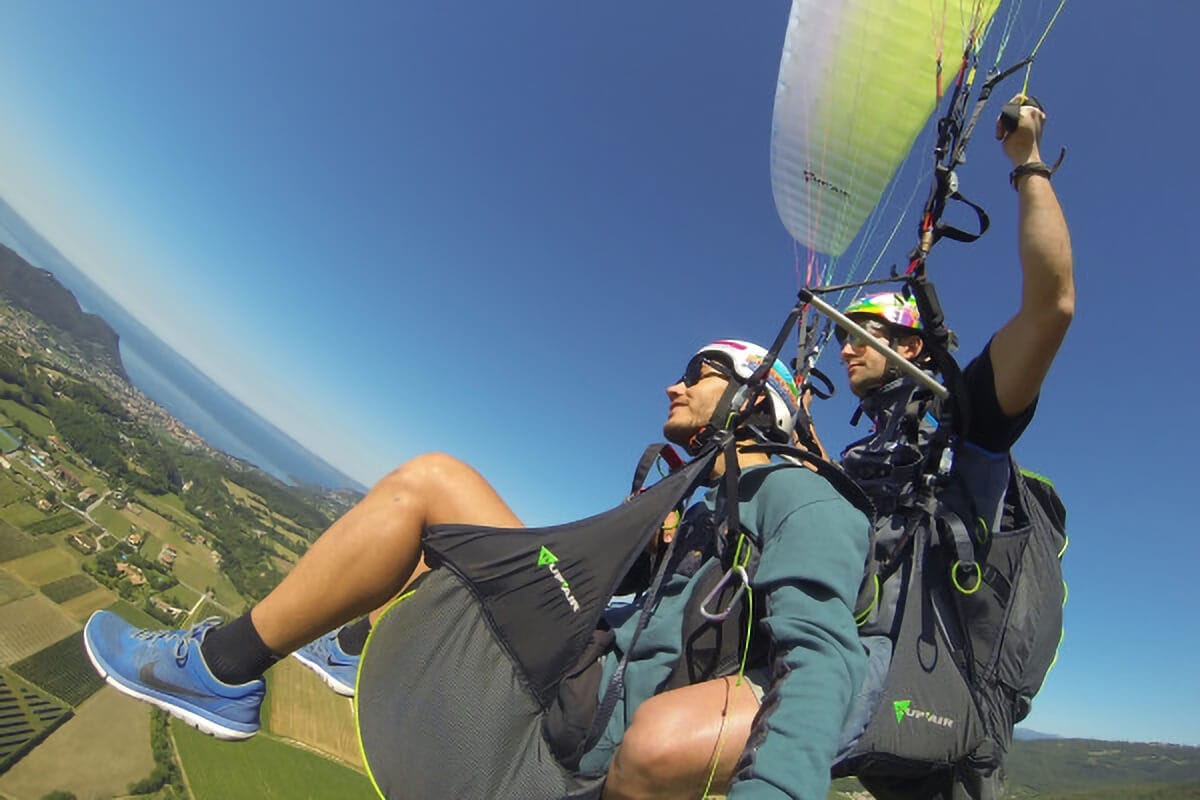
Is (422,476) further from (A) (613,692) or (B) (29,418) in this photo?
(B) (29,418)

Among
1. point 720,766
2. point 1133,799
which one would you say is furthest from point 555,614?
point 1133,799

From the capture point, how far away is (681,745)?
1.46m

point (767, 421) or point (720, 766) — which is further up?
point (767, 421)

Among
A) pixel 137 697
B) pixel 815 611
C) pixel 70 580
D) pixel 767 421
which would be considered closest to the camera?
pixel 815 611

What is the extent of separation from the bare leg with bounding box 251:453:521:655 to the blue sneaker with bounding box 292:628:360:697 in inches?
17.7

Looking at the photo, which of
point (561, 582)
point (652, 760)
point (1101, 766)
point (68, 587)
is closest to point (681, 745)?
point (652, 760)

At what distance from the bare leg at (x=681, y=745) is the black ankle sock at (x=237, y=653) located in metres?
1.21

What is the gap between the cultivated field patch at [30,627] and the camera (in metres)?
24.1

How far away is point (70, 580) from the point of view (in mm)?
29312

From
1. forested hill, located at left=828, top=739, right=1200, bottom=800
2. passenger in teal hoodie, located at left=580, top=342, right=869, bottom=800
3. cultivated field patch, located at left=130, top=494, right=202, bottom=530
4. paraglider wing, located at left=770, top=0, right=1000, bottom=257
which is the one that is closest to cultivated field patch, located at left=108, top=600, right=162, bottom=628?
cultivated field patch, located at left=130, top=494, right=202, bottom=530

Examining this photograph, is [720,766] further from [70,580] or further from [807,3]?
[70,580]

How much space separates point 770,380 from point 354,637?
220cm

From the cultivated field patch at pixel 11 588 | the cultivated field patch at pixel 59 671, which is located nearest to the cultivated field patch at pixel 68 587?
the cultivated field patch at pixel 11 588

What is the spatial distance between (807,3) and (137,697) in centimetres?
729
